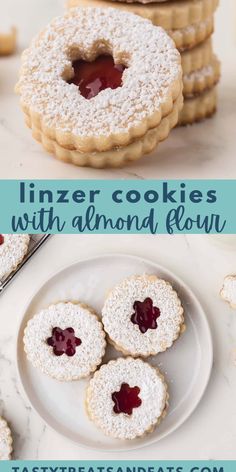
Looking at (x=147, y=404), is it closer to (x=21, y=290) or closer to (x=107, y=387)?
(x=107, y=387)

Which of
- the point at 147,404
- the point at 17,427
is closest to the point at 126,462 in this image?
the point at 147,404

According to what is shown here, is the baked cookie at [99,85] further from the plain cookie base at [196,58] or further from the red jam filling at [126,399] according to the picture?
the red jam filling at [126,399]

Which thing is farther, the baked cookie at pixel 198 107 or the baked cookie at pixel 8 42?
the baked cookie at pixel 8 42

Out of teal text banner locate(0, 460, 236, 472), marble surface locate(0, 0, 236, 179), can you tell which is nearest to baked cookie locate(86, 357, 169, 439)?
teal text banner locate(0, 460, 236, 472)

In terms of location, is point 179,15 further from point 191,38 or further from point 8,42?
point 8,42

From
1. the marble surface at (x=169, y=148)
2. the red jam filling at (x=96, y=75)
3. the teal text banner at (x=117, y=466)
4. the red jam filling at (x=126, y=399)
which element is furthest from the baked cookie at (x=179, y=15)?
the teal text banner at (x=117, y=466)

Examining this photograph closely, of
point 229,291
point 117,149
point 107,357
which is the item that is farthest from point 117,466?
point 117,149

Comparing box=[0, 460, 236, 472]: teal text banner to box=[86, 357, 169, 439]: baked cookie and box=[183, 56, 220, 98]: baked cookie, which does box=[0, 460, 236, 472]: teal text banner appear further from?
box=[183, 56, 220, 98]: baked cookie
